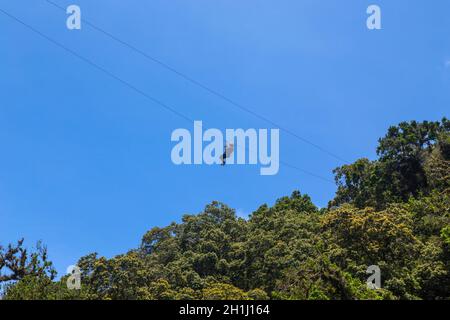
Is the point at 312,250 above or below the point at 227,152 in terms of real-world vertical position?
below

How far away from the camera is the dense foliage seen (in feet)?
78.4

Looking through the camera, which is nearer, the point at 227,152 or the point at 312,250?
the point at 227,152

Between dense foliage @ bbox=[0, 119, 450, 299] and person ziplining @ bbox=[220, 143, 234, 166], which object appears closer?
person ziplining @ bbox=[220, 143, 234, 166]

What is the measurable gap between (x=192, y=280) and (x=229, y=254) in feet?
11.0

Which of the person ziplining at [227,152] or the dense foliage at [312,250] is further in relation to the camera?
the dense foliage at [312,250]

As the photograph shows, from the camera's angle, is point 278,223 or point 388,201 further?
point 388,201

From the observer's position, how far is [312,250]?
1200 inches

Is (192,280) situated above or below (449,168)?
below

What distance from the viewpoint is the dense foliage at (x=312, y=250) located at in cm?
2391

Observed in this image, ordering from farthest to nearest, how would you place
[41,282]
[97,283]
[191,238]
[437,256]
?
[191,238] < [97,283] < [437,256] < [41,282]
